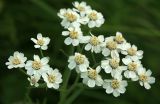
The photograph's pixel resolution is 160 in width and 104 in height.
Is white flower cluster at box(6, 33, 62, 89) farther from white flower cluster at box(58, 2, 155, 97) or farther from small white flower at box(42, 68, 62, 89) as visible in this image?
white flower cluster at box(58, 2, 155, 97)

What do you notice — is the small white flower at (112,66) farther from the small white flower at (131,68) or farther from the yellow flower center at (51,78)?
the yellow flower center at (51,78)

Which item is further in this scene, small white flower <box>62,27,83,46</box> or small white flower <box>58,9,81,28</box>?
small white flower <box>58,9,81,28</box>

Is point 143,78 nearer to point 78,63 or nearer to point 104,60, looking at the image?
point 104,60

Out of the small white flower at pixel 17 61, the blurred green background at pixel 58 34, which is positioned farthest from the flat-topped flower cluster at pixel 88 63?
the blurred green background at pixel 58 34

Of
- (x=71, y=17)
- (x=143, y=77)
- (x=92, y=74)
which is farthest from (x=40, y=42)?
(x=143, y=77)

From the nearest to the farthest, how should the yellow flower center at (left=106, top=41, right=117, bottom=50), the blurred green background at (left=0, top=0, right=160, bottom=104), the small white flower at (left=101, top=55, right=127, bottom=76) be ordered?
the small white flower at (left=101, top=55, right=127, bottom=76)
the yellow flower center at (left=106, top=41, right=117, bottom=50)
the blurred green background at (left=0, top=0, right=160, bottom=104)

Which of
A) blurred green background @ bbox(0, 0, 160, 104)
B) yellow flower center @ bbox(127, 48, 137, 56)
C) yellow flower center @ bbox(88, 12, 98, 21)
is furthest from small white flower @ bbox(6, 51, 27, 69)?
blurred green background @ bbox(0, 0, 160, 104)

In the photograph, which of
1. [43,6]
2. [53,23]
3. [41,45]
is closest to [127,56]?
[41,45]
